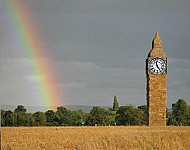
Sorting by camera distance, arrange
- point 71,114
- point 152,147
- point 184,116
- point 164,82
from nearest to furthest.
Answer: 1. point 152,147
2. point 164,82
3. point 184,116
4. point 71,114

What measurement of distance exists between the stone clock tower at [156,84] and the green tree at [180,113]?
2570 cm

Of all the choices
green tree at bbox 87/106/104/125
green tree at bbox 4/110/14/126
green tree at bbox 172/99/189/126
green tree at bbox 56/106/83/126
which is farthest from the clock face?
green tree at bbox 56/106/83/126

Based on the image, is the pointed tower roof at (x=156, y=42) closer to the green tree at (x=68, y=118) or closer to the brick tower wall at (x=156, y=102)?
the brick tower wall at (x=156, y=102)

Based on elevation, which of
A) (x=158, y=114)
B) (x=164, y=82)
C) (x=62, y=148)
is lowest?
(x=62, y=148)

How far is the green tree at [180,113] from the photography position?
7399 centimetres

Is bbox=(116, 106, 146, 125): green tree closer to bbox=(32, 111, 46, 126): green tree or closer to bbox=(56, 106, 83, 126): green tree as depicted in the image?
bbox=(56, 106, 83, 126): green tree

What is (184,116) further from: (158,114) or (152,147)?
(152,147)

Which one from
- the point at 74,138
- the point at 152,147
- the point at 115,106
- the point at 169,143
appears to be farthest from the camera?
the point at 115,106

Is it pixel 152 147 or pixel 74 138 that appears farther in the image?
pixel 74 138

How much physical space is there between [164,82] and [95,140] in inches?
909

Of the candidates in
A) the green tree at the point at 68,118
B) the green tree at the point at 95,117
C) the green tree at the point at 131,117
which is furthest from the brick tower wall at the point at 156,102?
the green tree at the point at 68,118

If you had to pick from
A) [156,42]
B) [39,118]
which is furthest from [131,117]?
[156,42]

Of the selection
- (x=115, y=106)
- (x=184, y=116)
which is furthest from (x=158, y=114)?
(x=115, y=106)

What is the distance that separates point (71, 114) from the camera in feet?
267
